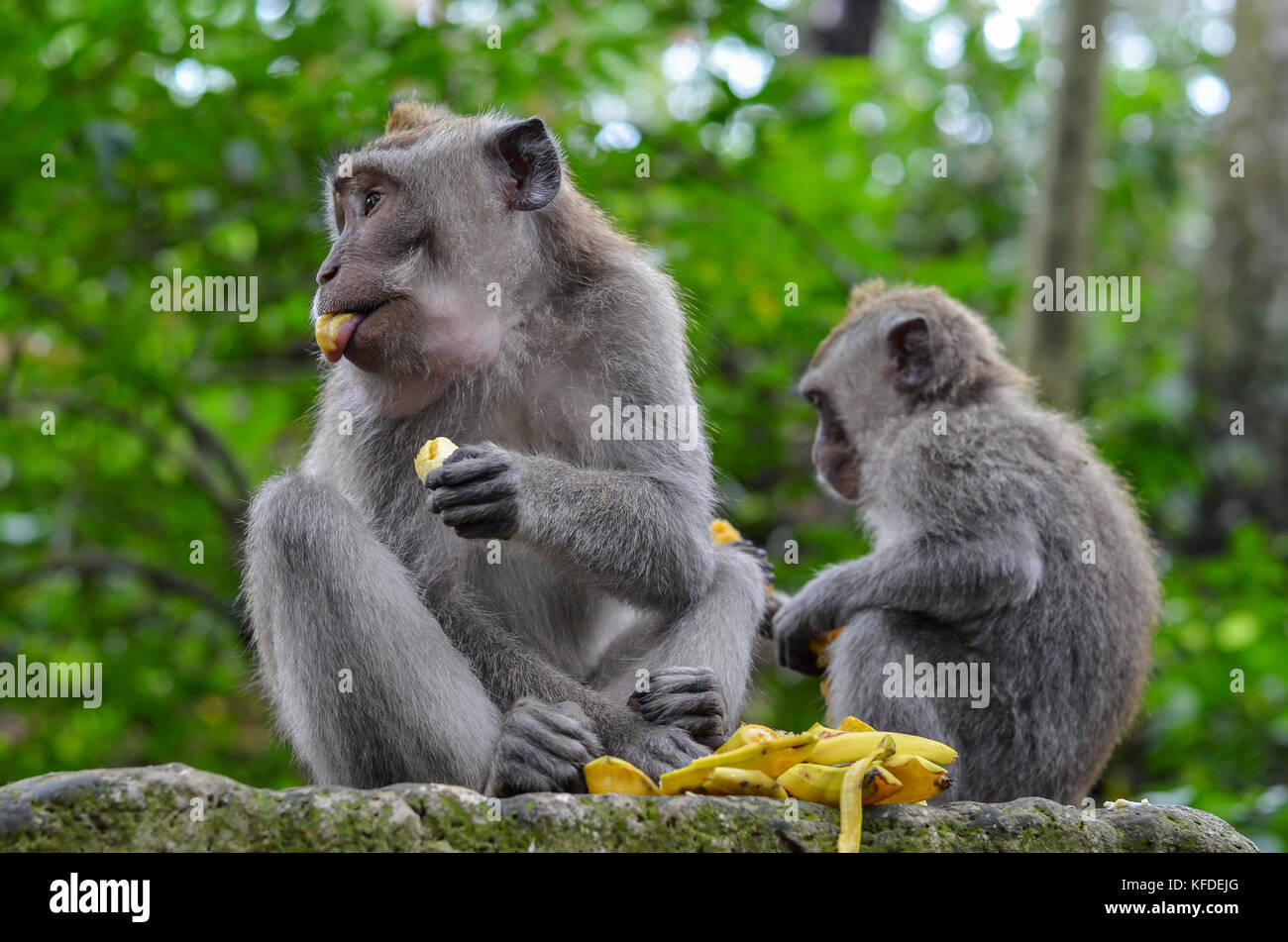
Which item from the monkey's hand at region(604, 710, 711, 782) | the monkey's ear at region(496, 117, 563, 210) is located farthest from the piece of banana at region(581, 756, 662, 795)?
the monkey's ear at region(496, 117, 563, 210)

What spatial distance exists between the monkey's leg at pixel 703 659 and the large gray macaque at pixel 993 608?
87 centimetres

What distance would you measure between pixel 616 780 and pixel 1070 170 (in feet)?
26.4

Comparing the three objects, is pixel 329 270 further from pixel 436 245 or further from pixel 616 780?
pixel 616 780

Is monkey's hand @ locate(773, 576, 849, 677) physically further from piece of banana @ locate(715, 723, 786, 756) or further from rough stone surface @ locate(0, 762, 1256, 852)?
rough stone surface @ locate(0, 762, 1256, 852)

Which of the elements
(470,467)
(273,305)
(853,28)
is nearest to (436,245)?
(470,467)

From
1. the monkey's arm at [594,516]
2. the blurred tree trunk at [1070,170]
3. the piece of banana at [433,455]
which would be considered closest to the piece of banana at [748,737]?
the monkey's arm at [594,516]

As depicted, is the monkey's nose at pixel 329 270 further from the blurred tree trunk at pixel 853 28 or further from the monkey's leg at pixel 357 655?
the blurred tree trunk at pixel 853 28

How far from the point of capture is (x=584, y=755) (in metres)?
4.22

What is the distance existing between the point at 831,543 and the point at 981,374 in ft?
7.46

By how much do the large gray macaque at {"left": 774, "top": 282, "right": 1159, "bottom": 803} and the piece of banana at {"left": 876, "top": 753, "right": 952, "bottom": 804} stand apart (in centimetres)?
151

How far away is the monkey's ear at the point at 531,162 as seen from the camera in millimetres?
5164

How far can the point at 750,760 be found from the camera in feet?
13.8
